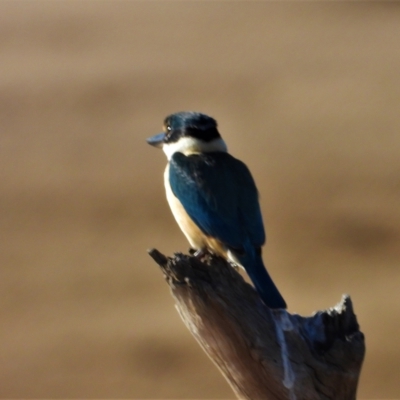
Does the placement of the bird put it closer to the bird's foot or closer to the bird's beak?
the bird's foot

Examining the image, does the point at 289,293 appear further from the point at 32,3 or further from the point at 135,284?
the point at 32,3

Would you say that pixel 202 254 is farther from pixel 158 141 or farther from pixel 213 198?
pixel 158 141

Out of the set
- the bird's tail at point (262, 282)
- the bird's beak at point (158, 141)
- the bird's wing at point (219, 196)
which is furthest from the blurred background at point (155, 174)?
the bird's tail at point (262, 282)

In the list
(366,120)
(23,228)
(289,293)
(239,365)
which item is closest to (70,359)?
(289,293)

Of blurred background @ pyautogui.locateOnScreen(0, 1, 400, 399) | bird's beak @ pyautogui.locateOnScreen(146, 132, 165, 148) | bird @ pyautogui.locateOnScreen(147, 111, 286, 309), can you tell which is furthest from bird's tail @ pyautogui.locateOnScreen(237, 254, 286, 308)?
blurred background @ pyautogui.locateOnScreen(0, 1, 400, 399)

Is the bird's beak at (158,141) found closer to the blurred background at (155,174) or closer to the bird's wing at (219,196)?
the bird's wing at (219,196)

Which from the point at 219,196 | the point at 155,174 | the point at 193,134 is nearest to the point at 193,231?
the point at 219,196
